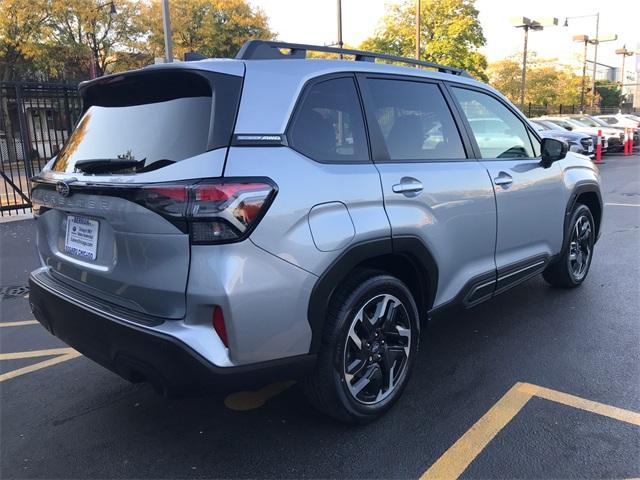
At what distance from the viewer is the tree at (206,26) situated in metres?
26.1

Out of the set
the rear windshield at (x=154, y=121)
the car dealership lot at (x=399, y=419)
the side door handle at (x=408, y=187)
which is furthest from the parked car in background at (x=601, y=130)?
the rear windshield at (x=154, y=121)

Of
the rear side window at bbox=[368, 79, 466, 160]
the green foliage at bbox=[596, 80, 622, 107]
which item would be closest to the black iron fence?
the green foliage at bbox=[596, 80, 622, 107]

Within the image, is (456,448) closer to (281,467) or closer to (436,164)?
(281,467)

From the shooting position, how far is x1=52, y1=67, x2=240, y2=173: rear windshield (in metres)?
2.35

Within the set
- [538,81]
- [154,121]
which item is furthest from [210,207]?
[538,81]

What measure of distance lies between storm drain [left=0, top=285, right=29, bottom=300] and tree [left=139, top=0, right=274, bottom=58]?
22916 mm

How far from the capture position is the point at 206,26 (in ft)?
90.9

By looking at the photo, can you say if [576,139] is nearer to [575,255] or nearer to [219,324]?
[575,255]

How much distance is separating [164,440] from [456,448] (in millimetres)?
1481

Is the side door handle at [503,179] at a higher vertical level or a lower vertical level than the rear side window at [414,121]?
lower

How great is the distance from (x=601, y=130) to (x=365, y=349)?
23.3 m

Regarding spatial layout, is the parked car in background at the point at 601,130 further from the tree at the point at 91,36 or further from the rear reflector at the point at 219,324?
the rear reflector at the point at 219,324

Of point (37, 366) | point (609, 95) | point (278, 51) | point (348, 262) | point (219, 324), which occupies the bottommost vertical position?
point (37, 366)

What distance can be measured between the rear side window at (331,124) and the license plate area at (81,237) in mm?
1023
